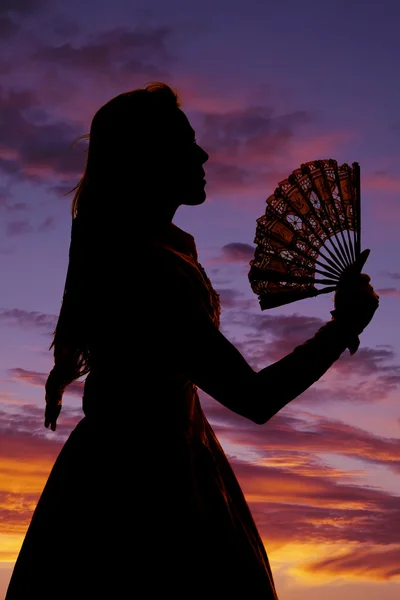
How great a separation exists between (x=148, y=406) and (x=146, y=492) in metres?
0.37

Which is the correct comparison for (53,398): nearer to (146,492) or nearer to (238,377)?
(146,492)

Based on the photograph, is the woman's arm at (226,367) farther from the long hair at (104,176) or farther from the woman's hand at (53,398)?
the woman's hand at (53,398)

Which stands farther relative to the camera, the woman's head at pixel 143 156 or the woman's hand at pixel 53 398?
the woman's hand at pixel 53 398

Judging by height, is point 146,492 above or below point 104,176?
below

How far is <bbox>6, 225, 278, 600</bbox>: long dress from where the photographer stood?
3.59 m

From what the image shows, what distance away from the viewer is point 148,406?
12.4ft

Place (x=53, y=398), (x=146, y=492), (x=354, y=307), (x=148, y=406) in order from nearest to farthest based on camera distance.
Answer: (x=146, y=492) < (x=148, y=406) < (x=354, y=307) < (x=53, y=398)

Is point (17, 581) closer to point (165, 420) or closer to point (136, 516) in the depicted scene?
point (136, 516)

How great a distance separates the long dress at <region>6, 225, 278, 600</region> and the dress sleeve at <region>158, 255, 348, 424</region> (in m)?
Answer: 0.01

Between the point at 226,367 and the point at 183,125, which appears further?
the point at 183,125

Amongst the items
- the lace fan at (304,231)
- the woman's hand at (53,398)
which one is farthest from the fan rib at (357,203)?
the woman's hand at (53,398)

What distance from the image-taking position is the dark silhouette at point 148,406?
11.9 ft

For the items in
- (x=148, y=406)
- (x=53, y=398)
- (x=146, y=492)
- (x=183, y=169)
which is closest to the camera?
(x=146, y=492)

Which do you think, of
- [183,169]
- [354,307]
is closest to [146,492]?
[354,307]
